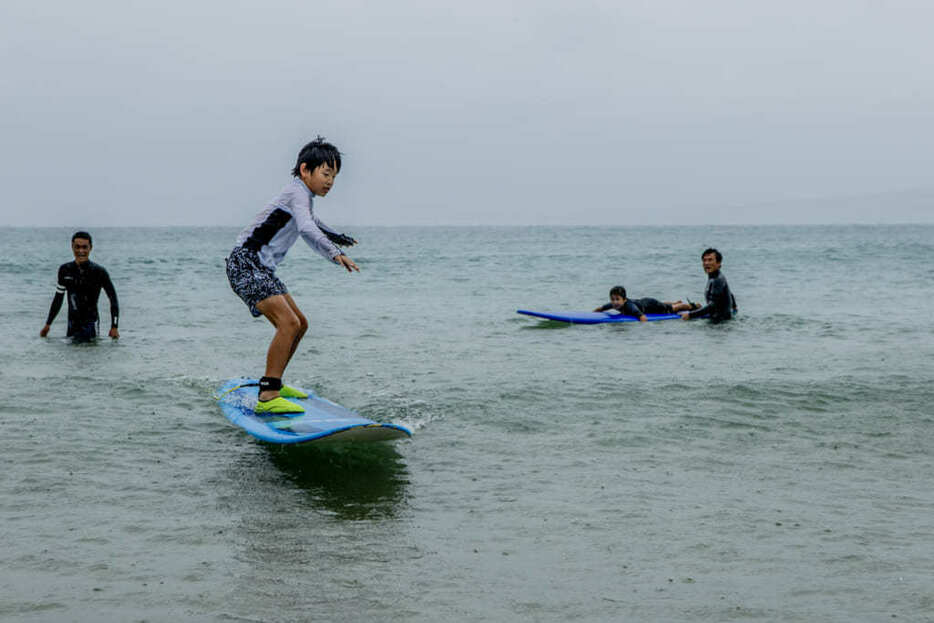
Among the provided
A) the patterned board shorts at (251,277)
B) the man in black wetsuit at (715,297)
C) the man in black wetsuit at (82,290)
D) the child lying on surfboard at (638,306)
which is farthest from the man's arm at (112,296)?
the man in black wetsuit at (715,297)

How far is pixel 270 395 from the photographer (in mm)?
7082

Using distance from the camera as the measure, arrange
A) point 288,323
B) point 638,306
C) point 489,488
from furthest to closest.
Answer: point 638,306 < point 288,323 < point 489,488

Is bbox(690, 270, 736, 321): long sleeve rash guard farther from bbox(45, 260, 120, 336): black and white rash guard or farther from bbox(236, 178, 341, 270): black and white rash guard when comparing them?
bbox(236, 178, 341, 270): black and white rash guard

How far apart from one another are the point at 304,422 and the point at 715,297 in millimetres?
10631

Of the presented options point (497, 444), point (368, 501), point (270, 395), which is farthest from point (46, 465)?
point (497, 444)

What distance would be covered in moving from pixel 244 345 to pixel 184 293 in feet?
42.9

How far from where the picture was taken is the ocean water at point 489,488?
3.88 metres

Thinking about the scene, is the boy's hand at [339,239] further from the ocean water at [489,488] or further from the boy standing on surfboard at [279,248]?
the ocean water at [489,488]

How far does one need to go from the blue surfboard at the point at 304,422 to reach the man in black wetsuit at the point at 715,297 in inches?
378

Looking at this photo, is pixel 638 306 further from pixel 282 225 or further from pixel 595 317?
pixel 282 225

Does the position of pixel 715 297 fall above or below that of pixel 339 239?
below

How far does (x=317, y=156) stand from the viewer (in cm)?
682

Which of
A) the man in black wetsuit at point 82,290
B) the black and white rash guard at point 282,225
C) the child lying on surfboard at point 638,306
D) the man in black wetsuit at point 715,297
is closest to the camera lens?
the black and white rash guard at point 282,225

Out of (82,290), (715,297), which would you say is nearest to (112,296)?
(82,290)
